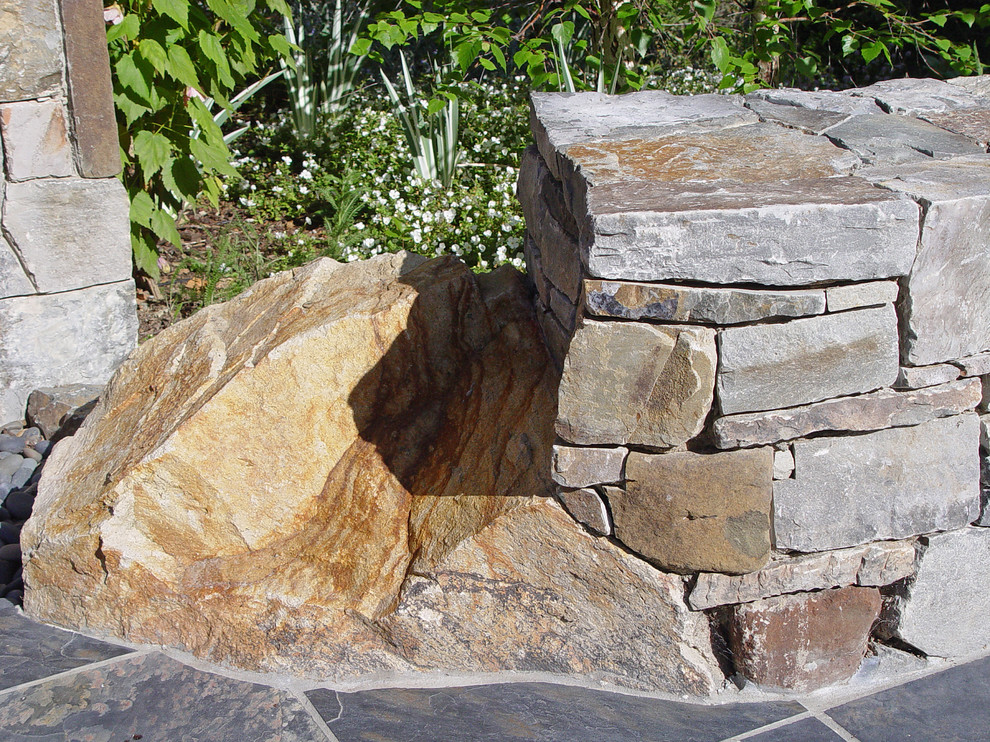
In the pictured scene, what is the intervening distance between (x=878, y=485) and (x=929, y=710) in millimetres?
529

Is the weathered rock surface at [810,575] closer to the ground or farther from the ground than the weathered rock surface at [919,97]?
closer to the ground

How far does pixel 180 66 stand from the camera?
3283mm

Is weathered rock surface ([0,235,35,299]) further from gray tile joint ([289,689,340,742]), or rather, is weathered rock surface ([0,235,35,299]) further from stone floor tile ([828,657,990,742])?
stone floor tile ([828,657,990,742])

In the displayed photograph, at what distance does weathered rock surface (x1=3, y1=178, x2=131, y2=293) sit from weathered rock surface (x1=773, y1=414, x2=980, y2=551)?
2.58 metres

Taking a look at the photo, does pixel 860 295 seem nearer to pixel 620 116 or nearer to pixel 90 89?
pixel 620 116

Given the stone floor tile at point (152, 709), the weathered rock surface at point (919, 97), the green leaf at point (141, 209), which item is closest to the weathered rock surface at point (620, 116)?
the weathered rock surface at point (919, 97)

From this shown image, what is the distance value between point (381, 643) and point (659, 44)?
593cm

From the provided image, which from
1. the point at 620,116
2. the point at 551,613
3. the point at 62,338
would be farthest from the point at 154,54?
the point at 551,613

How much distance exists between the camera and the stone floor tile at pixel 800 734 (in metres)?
1.86

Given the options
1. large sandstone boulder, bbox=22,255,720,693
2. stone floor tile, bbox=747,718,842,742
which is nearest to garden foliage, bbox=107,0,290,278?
large sandstone boulder, bbox=22,255,720,693

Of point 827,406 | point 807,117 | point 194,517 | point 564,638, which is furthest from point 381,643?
point 807,117

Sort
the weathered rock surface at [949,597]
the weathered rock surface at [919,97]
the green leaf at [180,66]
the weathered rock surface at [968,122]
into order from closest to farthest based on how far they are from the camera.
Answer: the weathered rock surface at [949,597] < the weathered rock surface at [968,122] < the weathered rock surface at [919,97] < the green leaf at [180,66]

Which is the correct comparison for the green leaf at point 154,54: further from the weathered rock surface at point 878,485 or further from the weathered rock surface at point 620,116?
the weathered rock surface at point 878,485

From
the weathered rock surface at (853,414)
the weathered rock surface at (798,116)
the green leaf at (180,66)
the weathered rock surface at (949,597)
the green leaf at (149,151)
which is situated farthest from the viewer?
the green leaf at (149,151)
